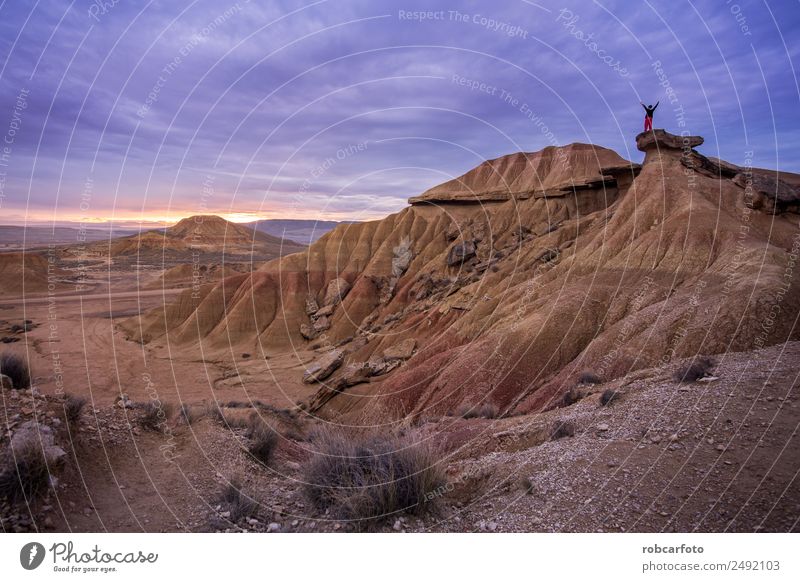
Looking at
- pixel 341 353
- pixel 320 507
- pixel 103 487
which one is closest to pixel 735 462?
pixel 320 507

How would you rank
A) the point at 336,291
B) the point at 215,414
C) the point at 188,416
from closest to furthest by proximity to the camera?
the point at 188,416 < the point at 215,414 < the point at 336,291

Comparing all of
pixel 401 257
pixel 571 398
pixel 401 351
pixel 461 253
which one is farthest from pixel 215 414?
pixel 401 257

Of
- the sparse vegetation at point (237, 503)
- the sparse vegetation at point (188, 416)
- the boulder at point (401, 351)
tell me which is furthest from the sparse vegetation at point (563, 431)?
the boulder at point (401, 351)

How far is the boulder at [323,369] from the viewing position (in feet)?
106

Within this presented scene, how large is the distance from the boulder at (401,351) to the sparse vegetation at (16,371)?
2028 cm

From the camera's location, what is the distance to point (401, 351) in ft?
97.3

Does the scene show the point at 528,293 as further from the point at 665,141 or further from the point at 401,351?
the point at 665,141

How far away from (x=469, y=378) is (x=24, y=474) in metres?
16.5

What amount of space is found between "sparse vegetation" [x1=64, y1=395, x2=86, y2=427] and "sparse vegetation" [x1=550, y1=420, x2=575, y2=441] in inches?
372

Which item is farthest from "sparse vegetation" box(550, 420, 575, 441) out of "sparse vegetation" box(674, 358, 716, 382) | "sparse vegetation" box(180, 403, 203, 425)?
"sparse vegetation" box(180, 403, 203, 425)

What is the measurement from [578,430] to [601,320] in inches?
497

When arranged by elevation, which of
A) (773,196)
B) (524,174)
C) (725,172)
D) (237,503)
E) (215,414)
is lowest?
(215,414)

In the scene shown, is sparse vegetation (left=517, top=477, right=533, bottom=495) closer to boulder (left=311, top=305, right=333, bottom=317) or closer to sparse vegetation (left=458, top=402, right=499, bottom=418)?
sparse vegetation (left=458, top=402, right=499, bottom=418)

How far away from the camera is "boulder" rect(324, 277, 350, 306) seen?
4684 cm
